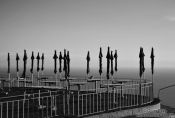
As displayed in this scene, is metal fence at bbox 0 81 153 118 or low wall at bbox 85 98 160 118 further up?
metal fence at bbox 0 81 153 118

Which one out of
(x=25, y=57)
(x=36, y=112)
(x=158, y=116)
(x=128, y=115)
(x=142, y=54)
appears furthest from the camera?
(x=25, y=57)

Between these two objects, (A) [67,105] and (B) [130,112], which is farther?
(A) [67,105]

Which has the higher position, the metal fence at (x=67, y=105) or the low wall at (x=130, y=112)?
the metal fence at (x=67, y=105)

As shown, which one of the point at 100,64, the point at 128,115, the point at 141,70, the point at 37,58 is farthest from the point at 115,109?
the point at 37,58

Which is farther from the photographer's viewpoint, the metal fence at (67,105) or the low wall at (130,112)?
the low wall at (130,112)

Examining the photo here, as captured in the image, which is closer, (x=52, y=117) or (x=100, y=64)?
(x=52, y=117)

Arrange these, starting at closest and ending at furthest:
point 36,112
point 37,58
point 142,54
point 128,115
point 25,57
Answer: point 36,112 < point 128,115 < point 142,54 < point 25,57 < point 37,58

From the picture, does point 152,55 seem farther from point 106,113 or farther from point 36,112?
point 36,112

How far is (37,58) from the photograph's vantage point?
2392 cm

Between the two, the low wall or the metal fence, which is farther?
the low wall

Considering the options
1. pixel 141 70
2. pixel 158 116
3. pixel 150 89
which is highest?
pixel 141 70

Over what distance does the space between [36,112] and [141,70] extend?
6.47 meters

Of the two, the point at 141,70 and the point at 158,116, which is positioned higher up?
the point at 141,70

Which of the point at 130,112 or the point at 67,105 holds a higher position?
the point at 67,105
